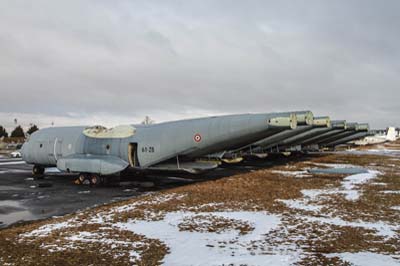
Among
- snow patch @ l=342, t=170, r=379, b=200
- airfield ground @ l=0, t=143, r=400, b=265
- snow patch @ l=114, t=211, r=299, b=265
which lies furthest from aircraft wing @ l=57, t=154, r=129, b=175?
snow patch @ l=342, t=170, r=379, b=200

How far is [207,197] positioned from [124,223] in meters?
5.12

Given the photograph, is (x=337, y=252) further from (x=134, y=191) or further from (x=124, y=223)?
(x=134, y=191)

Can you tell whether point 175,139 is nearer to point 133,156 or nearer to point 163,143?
point 163,143

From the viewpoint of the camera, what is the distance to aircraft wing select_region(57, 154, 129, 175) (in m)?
18.6

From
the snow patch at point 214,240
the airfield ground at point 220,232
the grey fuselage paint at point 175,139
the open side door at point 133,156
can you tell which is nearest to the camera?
the snow patch at point 214,240

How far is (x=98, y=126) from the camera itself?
21.3 meters

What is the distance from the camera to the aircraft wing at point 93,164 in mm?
18609

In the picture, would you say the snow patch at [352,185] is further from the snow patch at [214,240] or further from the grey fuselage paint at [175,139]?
the snow patch at [214,240]

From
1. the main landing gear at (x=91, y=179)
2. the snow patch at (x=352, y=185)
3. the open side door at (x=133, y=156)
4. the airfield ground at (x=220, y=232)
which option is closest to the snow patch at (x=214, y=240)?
the airfield ground at (x=220, y=232)

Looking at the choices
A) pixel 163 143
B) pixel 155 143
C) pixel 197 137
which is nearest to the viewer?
pixel 197 137

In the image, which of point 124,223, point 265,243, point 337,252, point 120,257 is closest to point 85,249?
point 120,257

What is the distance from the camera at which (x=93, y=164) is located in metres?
18.9

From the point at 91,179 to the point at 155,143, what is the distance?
436 cm

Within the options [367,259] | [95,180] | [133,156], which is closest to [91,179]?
[95,180]
